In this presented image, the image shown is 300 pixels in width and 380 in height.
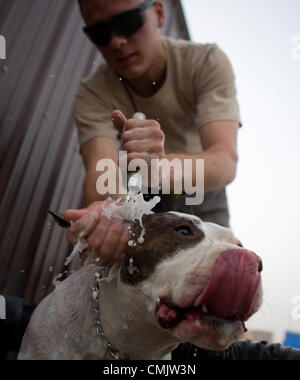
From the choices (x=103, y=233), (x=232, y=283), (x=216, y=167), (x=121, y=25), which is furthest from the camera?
(x=121, y=25)

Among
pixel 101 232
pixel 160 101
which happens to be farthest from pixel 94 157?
pixel 101 232

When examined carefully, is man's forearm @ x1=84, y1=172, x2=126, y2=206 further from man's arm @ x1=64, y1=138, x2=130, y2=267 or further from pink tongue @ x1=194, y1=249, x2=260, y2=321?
pink tongue @ x1=194, y1=249, x2=260, y2=321

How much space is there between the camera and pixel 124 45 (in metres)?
1.69

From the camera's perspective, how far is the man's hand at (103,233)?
950 mm

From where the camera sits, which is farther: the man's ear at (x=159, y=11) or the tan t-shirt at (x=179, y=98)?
the man's ear at (x=159, y=11)

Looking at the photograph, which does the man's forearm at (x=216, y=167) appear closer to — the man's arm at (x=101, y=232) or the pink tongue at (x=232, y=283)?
the man's arm at (x=101, y=232)

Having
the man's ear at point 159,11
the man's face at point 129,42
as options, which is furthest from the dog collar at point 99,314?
the man's ear at point 159,11

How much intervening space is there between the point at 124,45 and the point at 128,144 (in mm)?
877

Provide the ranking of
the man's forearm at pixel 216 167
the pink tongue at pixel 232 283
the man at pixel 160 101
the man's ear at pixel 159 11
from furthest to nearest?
the man's ear at pixel 159 11
the man at pixel 160 101
the man's forearm at pixel 216 167
the pink tongue at pixel 232 283

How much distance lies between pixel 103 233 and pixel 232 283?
1.27 ft

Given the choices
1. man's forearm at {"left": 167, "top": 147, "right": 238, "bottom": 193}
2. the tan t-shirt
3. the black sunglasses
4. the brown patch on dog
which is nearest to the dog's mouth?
the brown patch on dog

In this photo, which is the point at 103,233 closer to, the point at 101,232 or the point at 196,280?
the point at 101,232

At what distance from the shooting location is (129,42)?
1686 millimetres
